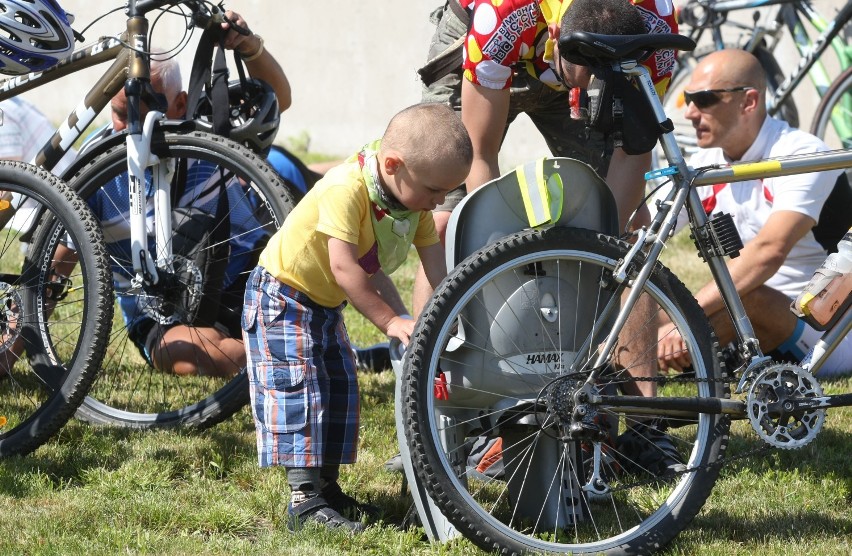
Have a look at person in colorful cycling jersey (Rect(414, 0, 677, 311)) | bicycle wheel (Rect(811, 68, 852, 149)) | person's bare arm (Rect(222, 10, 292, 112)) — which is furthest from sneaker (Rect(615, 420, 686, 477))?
bicycle wheel (Rect(811, 68, 852, 149))

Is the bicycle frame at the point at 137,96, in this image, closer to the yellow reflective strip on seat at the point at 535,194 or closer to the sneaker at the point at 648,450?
the yellow reflective strip on seat at the point at 535,194

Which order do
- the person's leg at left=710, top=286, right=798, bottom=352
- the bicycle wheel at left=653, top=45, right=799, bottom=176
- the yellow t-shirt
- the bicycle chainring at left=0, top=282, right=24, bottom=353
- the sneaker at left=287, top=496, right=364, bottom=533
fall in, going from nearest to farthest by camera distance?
the yellow t-shirt, the sneaker at left=287, top=496, right=364, bottom=533, the bicycle chainring at left=0, top=282, right=24, bottom=353, the person's leg at left=710, top=286, right=798, bottom=352, the bicycle wheel at left=653, top=45, right=799, bottom=176

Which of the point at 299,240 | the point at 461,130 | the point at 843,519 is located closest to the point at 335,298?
the point at 299,240

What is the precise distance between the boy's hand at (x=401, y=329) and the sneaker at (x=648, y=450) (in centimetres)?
89

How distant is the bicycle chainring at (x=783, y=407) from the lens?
3.15m

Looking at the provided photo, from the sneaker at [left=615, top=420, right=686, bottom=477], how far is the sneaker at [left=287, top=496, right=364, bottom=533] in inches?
34.7

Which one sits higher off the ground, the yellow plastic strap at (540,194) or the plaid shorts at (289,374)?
the yellow plastic strap at (540,194)

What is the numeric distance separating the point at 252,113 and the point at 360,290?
155cm

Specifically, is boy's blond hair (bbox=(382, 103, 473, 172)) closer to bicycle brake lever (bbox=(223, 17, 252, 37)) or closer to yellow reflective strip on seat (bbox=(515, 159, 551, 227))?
yellow reflective strip on seat (bbox=(515, 159, 551, 227))

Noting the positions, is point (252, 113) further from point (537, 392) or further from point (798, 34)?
point (798, 34)

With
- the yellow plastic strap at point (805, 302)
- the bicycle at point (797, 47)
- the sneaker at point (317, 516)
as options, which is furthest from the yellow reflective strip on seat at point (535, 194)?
the bicycle at point (797, 47)

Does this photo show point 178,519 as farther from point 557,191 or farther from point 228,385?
point 557,191

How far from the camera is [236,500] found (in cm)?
348

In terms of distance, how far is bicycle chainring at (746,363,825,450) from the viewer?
10.3 feet
